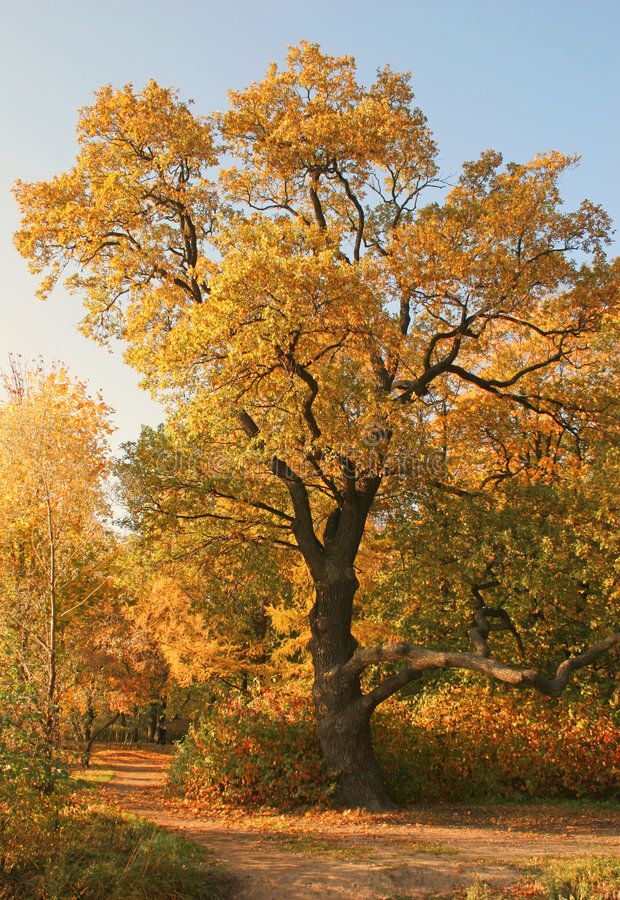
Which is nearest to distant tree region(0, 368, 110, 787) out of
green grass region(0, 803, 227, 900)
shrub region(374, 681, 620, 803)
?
green grass region(0, 803, 227, 900)

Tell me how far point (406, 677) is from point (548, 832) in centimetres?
289

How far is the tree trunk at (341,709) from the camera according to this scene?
11.6 m

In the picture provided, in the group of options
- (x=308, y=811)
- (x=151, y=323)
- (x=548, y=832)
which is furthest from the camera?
(x=151, y=323)

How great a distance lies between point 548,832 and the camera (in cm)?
991

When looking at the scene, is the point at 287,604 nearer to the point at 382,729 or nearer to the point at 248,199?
the point at 382,729

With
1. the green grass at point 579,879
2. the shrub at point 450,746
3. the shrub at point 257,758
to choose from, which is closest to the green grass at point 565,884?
the green grass at point 579,879

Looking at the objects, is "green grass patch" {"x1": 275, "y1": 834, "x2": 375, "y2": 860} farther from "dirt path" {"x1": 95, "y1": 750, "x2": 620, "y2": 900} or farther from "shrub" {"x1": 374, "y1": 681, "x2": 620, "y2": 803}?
"shrub" {"x1": 374, "y1": 681, "x2": 620, "y2": 803}

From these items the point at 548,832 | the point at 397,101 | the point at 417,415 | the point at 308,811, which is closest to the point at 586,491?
the point at 417,415

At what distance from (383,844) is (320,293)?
24.1 ft

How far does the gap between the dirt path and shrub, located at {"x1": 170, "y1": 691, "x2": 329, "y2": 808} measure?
603mm

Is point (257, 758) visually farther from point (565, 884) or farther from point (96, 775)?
point (96, 775)

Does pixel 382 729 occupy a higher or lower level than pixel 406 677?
lower

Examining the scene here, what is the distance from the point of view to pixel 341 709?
1196cm

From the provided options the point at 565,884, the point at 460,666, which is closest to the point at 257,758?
the point at 460,666
